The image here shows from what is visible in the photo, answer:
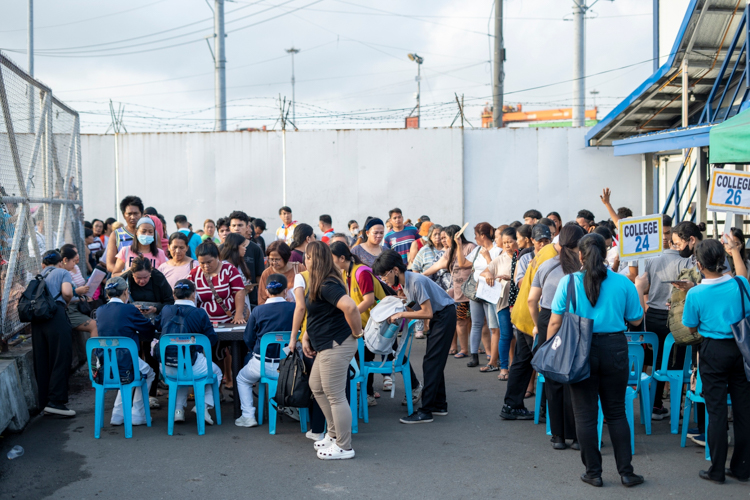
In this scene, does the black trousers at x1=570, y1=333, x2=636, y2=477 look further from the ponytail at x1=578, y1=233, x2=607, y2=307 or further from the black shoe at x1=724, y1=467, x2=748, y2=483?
the black shoe at x1=724, y1=467, x2=748, y2=483

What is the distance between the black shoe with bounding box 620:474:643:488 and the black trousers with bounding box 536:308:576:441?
0.75 metres

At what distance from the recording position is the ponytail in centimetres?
416

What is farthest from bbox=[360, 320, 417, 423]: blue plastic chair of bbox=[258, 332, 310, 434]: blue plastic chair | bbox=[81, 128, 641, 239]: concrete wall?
bbox=[81, 128, 641, 239]: concrete wall

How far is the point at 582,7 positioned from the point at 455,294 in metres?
13.4

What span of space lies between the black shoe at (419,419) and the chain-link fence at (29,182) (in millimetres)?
3856

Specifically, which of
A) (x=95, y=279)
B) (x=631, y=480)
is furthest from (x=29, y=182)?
(x=631, y=480)

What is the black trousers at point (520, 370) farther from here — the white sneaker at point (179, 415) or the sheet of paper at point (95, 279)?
the sheet of paper at point (95, 279)

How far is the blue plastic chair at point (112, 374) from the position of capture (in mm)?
5270

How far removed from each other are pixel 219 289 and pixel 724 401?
4.43 meters

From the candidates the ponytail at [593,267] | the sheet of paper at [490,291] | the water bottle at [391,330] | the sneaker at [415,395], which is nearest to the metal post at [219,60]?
the sheet of paper at [490,291]

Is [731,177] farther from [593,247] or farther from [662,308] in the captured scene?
[593,247]

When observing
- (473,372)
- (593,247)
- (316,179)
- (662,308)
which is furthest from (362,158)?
(593,247)

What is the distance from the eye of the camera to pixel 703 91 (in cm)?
1238

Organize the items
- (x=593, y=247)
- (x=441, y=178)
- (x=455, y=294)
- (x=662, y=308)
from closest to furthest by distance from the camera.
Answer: (x=593, y=247) → (x=662, y=308) → (x=455, y=294) → (x=441, y=178)
